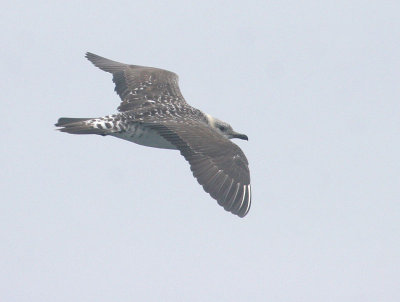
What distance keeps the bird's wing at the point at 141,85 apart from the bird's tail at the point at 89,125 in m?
1.43

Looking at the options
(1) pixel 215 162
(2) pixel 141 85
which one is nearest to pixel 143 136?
(1) pixel 215 162

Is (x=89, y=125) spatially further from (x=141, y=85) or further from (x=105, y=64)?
(x=105, y=64)

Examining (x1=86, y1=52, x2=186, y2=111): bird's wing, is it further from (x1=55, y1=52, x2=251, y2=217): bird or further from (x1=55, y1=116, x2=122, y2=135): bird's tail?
(x1=55, y1=116, x2=122, y2=135): bird's tail

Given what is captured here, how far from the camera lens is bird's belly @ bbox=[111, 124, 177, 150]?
662 inches

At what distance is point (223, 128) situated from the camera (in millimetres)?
18797

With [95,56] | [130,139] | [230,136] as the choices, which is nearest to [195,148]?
[130,139]

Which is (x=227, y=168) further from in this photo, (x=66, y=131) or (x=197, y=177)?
(x=66, y=131)

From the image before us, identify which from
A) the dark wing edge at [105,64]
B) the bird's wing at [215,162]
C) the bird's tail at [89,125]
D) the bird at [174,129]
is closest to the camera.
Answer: the bird's wing at [215,162]

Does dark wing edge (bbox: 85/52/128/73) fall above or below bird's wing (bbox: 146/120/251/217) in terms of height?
above

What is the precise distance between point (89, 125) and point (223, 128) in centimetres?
315

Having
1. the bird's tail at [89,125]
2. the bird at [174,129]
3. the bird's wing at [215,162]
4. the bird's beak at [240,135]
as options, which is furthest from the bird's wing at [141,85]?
the bird's wing at [215,162]

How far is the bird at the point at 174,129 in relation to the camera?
15.2m

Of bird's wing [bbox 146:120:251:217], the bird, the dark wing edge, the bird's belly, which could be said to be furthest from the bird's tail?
the dark wing edge

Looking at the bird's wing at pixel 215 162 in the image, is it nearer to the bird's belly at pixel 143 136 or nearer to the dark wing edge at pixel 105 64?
the bird's belly at pixel 143 136
